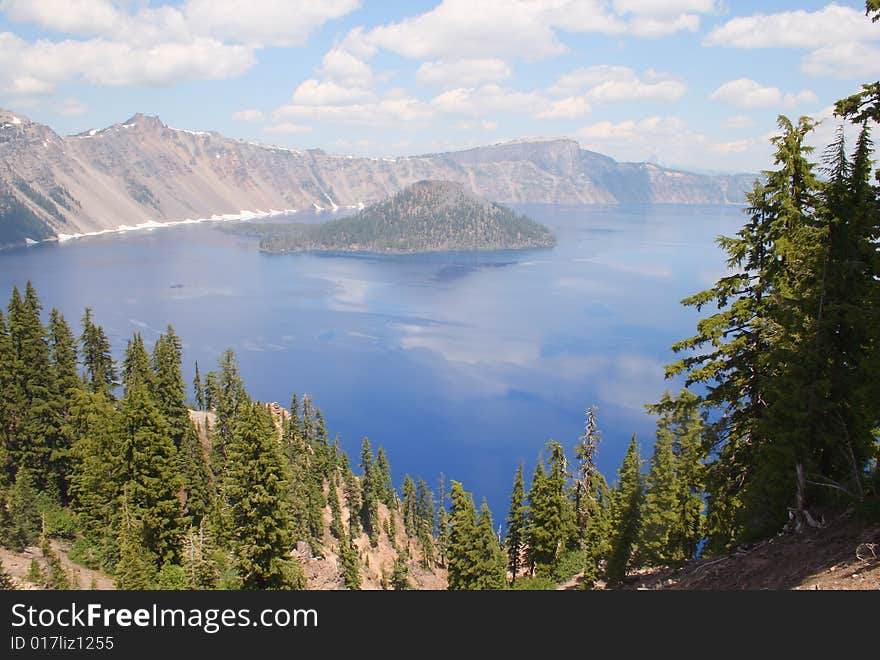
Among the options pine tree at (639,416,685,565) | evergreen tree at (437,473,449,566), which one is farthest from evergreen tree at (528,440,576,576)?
evergreen tree at (437,473,449,566)

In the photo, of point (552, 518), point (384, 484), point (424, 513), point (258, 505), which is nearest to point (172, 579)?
point (258, 505)

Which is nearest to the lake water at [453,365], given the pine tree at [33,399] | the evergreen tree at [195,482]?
the evergreen tree at [195,482]

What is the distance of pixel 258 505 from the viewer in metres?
26.5

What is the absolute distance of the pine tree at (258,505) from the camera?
26.5m

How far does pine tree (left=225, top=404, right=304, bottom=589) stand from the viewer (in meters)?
26.5

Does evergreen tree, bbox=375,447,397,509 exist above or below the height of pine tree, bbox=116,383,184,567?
below

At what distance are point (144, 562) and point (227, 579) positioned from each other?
13.3 feet

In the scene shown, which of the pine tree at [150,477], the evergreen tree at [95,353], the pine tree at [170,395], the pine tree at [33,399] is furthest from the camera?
the evergreen tree at [95,353]

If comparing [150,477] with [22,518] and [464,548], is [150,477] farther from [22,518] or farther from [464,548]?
[464,548]

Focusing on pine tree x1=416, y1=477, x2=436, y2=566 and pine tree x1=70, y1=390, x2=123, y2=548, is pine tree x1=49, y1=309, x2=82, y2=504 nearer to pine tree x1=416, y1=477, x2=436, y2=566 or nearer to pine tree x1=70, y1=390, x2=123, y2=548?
pine tree x1=70, y1=390, x2=123, y2=548

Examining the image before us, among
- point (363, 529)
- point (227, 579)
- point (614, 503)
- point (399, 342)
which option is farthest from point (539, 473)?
point (399, 342)

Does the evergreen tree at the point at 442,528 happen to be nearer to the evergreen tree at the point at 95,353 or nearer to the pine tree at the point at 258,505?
the evergreen tree at the point at 95,353

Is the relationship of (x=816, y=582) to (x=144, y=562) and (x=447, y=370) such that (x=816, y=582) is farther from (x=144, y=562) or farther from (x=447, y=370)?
(x=447, y=370)

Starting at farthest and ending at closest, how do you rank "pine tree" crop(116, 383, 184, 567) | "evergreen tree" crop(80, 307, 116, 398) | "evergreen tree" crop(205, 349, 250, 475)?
1. "evergreen tree" crop(205, 349, 250, 475)
2. "evergreen tree" crop(80, 307, 116, 398)
3. "pine tree" crop(116, 383, 184, 567)
